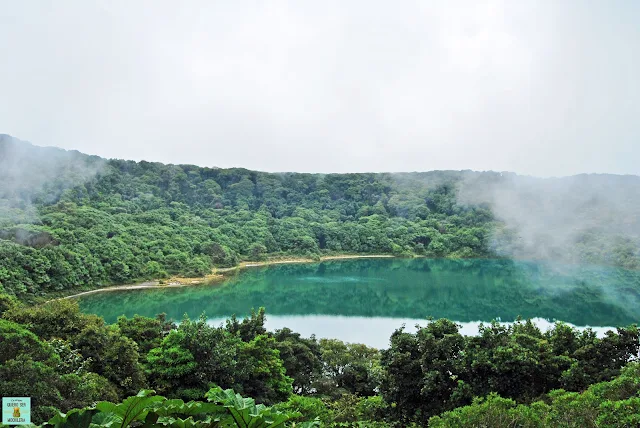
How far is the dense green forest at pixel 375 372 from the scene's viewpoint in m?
6.55

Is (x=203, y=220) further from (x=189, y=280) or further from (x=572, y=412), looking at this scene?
(x=572, y=412)

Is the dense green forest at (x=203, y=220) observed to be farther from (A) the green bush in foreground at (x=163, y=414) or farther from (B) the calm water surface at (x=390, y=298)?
(A) the green bush in foreground at (x=163, y=414)

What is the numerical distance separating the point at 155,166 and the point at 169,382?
62.6m

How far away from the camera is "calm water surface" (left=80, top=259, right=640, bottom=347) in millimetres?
26202

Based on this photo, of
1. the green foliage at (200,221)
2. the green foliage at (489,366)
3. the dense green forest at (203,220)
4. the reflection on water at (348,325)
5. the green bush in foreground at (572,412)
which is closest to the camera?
the green bush in foreground at (572,412)

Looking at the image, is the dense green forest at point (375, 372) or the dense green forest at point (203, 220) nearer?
the dense green forest at point (375, 372)

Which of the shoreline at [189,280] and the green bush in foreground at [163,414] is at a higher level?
the green bush in foreground at [163,414]

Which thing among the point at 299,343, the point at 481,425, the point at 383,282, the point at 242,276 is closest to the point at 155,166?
the point at 242,276

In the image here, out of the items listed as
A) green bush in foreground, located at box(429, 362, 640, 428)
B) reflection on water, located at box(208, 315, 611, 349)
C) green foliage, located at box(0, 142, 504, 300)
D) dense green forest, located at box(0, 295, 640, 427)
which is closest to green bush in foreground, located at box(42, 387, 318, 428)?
dense green forest, located at box(0, 295, 640, 427)

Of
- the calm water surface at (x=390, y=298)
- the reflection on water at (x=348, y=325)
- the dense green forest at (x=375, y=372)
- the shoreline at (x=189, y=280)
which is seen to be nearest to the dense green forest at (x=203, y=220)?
the shoreline at (x=189, y=280)

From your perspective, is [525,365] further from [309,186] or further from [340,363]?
[309,186]

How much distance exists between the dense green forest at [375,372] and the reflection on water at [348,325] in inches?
383

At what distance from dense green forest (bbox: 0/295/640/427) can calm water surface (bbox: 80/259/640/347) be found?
10681 millimetres

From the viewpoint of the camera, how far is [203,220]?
196 feet
